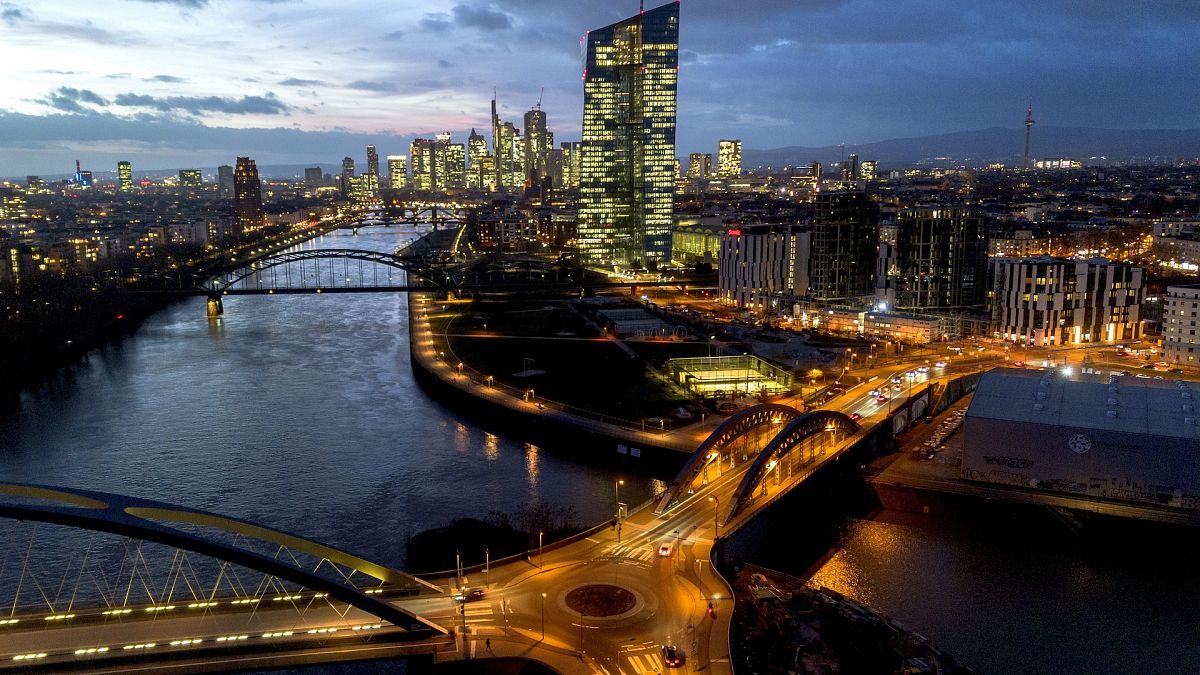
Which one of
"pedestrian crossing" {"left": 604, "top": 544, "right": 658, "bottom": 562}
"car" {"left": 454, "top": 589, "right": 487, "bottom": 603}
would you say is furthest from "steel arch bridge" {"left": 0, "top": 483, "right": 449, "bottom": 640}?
"pedestrian crossing" {"left": 604, "top": 544, "right": 658, "bottom": 562}

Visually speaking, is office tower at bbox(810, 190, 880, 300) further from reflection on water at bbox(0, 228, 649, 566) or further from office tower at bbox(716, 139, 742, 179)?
office tower at bbox(716, 139, 742, 179)

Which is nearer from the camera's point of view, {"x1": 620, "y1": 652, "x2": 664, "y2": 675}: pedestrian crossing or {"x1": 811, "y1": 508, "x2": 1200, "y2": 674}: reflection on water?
{"x1": 620, "y1": 652, "x2": 664, "y2": 675}: pedestrian crossing

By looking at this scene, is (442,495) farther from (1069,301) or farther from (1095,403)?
(1069,301)

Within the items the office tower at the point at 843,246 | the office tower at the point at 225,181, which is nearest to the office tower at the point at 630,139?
the office tower at the point at 843,246

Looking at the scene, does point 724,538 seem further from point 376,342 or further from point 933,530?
point 376,342

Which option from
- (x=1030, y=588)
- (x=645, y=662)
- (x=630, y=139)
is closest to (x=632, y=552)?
(x=645, y=662)

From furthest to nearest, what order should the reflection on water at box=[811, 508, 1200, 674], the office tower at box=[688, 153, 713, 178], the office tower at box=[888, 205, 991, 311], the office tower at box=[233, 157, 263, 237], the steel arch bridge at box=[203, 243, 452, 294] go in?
1. the office tower at box=[688, 153, 713, 178]
2. the office tower at box=[233, 157, 263, 237]
3. the steel arch bridge at box=[203, 243, 452, 294]
4. the office tower at box=[888, 205, 991, 311]
5. the reflection on water at box=[811, 508, 1200, 674]

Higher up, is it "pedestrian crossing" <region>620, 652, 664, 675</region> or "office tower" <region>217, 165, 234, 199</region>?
"office tower" <region>217, 165, 234, 199</region>
